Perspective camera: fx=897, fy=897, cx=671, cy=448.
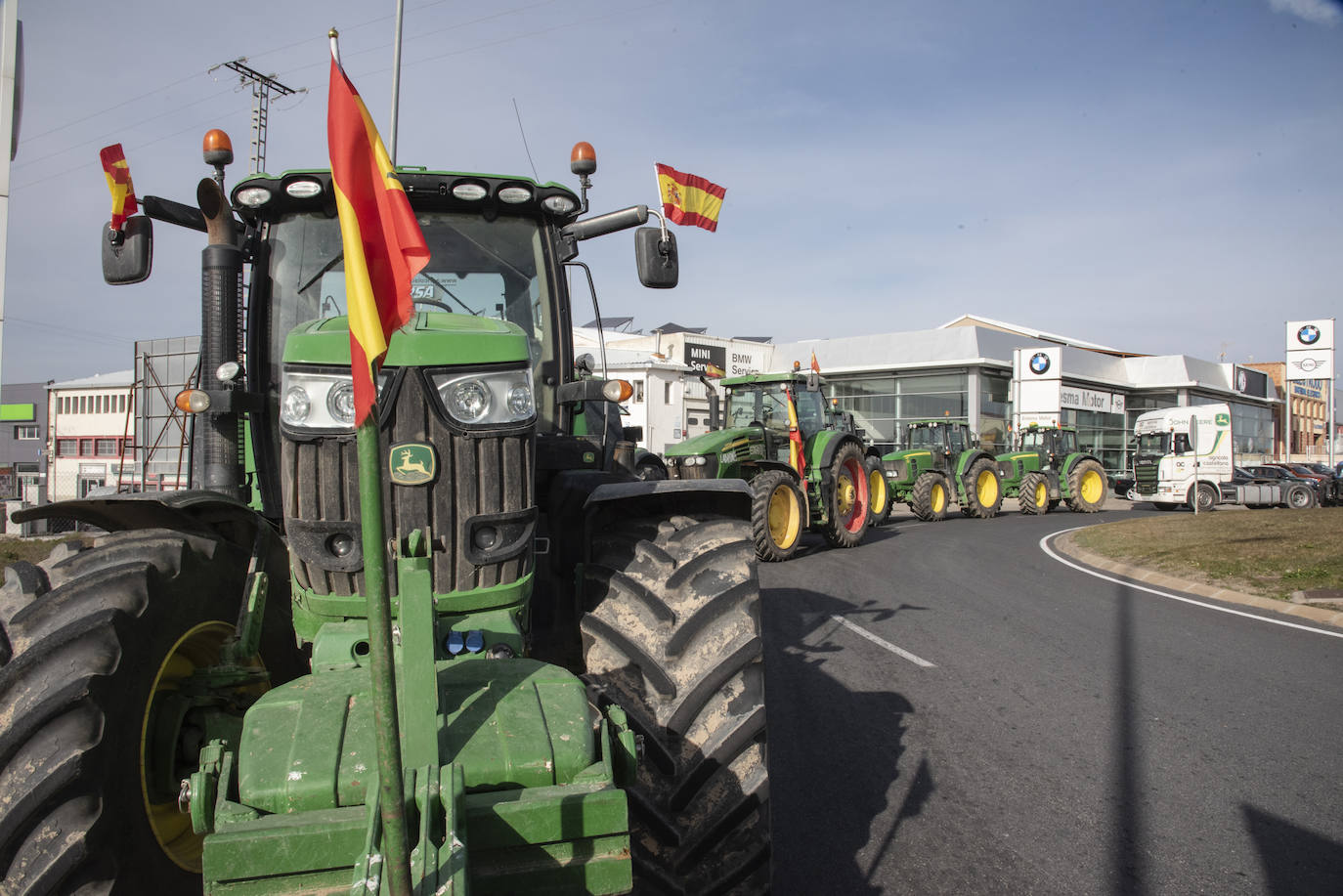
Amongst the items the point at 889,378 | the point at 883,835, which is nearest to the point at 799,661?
the point at 883,835

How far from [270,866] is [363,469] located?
958 millimetres

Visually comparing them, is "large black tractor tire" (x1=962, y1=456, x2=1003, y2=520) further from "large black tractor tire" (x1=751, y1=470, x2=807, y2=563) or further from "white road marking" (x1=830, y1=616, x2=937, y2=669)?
"white road marking" (x1=830, y1=616, x2=937, y2=669)

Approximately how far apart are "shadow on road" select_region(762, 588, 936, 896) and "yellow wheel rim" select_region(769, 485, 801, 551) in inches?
252

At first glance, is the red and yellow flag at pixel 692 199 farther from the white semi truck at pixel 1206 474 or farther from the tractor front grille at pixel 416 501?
the white semi truck at pixel 1206 474

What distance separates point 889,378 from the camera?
3784cm

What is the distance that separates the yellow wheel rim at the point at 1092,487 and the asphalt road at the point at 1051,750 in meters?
18.6

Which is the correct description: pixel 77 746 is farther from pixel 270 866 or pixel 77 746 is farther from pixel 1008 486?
pixel 1008 486

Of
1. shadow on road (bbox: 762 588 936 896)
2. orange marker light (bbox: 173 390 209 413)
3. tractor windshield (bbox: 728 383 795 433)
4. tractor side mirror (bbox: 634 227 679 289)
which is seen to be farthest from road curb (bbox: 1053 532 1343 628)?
orange marker light (bbox: 173 390 209 413)

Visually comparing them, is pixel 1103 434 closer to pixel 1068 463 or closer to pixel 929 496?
pixel 1068 463

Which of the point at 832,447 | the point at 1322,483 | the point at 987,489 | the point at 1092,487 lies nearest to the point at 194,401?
the point at 832,447

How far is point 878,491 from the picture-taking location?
62.5ft

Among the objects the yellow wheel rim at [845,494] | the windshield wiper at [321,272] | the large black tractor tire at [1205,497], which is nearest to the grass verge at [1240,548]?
the yellow wheel rim at [845,494]

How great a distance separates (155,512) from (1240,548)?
51.2ft

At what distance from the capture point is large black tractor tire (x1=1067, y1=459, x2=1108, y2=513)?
26391 mm
